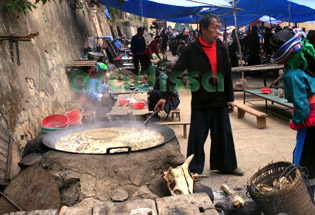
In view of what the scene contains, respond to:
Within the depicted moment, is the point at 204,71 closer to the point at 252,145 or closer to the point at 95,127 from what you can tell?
the point at 95,127

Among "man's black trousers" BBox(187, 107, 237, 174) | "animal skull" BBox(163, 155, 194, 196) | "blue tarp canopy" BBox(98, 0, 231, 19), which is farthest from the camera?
"blue tarp canopy" BBox(98, 0, 231, 19)

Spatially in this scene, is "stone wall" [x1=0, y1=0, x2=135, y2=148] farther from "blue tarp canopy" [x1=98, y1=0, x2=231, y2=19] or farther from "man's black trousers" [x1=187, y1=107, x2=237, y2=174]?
"blue tarp canopy" [x1=98, y1=0, x2=231, y2=19]

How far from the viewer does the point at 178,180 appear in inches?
111

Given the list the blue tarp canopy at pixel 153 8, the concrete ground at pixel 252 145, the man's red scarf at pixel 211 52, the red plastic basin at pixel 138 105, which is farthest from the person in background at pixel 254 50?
the man's red scarf at pixel 211 52

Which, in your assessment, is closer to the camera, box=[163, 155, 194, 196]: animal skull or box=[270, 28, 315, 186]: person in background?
box=[163, 155, 194, 196]: animal skull

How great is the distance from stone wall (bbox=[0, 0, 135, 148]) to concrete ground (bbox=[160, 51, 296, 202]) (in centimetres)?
240

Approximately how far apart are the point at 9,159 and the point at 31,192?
1.92ft

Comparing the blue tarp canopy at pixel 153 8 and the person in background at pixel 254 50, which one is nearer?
the blue tarp canopy at pixel 153 8

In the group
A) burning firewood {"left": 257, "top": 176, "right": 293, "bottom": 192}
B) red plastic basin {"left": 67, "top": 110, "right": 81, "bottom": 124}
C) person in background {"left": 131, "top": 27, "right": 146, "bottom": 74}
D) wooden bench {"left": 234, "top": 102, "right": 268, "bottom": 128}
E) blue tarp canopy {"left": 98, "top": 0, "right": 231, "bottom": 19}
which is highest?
blue tarp canopy {"left": 98, "top": 0, "right": 231, "bottom": 19}

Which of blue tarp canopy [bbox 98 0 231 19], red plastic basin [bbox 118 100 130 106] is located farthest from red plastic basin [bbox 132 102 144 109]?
blue tarp canopy [bbox 98 0 231 19]

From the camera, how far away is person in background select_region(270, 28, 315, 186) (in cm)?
288

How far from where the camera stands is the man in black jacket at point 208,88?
12.2 ft

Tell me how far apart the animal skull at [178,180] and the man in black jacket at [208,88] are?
890 mm

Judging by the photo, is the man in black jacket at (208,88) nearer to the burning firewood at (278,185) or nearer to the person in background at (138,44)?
the burning firewood at (278,185)
